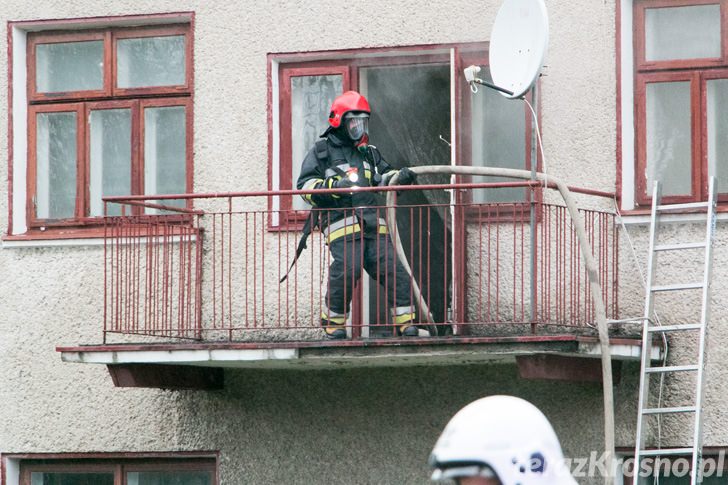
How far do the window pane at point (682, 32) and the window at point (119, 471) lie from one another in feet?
13.1

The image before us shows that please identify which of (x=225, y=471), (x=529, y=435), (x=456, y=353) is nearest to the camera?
(x=529, y=435)

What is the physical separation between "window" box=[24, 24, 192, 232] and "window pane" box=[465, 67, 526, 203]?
6.53ft

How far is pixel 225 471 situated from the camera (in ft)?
34.6

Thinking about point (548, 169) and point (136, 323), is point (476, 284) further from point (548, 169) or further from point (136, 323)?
point (136, 323)

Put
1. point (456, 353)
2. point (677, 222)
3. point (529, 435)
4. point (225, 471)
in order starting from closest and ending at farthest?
point (529, 435) < point (456, 353) < point (677, 222) < point (225, 471)

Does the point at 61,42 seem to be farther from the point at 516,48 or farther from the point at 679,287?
the point at 679,287


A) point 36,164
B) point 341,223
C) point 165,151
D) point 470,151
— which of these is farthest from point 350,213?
point 36,164

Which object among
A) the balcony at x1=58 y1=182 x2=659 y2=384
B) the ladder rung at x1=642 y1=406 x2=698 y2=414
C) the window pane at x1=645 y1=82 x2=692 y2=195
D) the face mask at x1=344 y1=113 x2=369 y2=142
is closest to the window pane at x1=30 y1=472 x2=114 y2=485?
the balcony at x1=58 y1=182 x2=659 y2=384

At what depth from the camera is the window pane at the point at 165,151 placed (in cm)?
1105

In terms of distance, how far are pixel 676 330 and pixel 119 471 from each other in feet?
12.7

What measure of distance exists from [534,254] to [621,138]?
131 centimetres

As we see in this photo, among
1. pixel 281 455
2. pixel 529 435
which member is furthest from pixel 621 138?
pixel 529 435

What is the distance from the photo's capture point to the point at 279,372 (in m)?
10.6

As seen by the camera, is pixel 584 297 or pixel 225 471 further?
pixel 225 471
